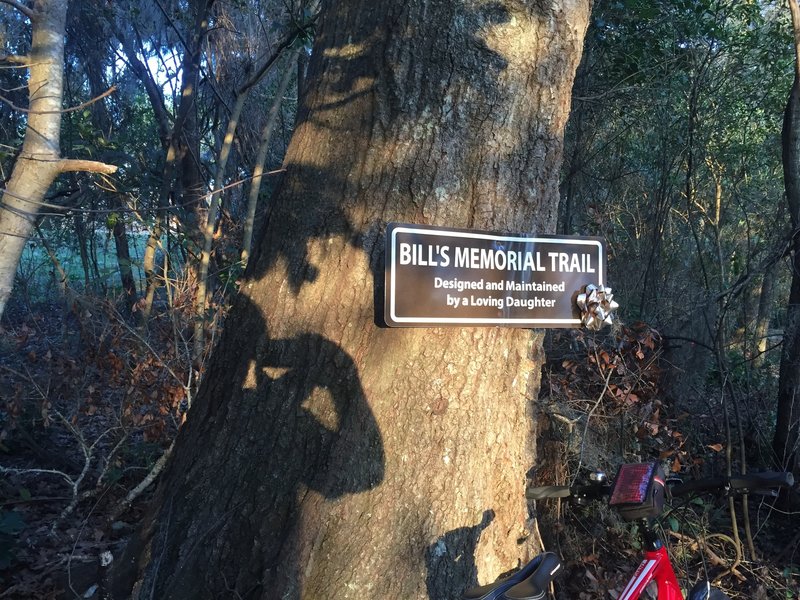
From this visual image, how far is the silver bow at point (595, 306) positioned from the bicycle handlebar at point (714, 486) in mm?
547

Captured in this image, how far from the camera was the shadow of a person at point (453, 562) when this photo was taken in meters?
2.17

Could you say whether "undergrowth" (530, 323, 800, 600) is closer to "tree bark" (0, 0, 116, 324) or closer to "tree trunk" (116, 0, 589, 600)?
"tree trunk" (116, 0, 589, 600)

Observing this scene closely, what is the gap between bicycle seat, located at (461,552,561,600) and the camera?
1.60 metres

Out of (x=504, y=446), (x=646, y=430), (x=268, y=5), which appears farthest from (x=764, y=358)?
(x=268, y=5)

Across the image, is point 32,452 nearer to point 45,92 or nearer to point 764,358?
point 45,92

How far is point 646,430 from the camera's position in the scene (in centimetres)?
447

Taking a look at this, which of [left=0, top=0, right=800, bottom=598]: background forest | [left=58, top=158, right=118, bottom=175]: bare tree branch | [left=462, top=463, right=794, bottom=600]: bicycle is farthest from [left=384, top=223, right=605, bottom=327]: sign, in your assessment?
[left=58, top=158, right=118, bottom=175]: bare tree branch

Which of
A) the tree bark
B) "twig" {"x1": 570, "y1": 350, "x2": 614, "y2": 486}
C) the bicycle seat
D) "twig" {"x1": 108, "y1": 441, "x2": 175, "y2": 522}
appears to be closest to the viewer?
the bicycle seat

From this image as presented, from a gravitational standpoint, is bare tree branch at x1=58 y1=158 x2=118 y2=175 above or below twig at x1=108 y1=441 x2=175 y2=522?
above

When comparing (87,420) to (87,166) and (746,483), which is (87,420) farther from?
(746,483)

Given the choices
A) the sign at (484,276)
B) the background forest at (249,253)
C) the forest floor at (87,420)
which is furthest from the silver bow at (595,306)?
the forest floor at (87,420)

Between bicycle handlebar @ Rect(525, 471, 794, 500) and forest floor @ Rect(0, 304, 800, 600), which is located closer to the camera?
bicycle handlebar @ Rect(525, 471, 794, 500)

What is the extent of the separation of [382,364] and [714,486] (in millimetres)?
1104

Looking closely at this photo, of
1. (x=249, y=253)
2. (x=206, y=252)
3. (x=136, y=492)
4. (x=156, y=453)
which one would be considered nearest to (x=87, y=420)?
(x=156, y=453)
